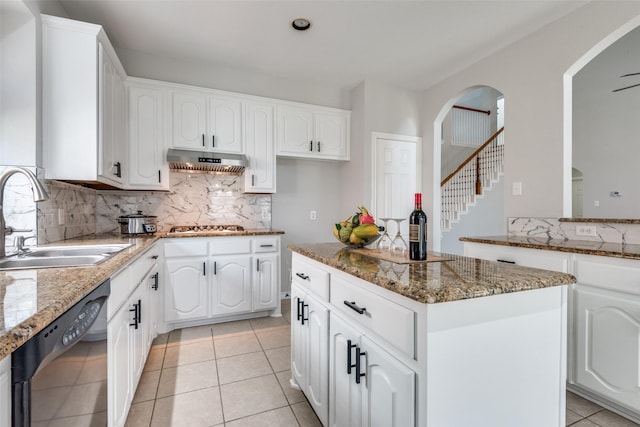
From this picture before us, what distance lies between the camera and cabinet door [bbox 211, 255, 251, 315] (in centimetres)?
288

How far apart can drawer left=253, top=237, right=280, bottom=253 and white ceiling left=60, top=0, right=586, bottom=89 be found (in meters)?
1.88

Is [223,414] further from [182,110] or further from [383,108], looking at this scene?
[383,108]

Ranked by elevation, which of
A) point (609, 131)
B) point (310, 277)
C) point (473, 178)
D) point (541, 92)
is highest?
point (609, 131)

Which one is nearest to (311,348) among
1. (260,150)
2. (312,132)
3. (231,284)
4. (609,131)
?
(231,284)

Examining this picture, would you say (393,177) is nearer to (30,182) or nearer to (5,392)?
(30,182)

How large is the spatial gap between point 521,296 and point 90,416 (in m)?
1.45

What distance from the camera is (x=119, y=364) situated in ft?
4.44

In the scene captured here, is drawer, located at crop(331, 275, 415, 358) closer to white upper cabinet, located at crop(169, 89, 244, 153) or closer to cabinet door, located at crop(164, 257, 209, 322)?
cabinet door, located at crop(164, 257, 209, 322)

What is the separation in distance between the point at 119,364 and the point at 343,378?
1.00m

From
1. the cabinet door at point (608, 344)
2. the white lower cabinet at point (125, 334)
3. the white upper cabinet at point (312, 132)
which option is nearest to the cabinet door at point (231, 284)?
the white lower cabinet at point (125, 334)

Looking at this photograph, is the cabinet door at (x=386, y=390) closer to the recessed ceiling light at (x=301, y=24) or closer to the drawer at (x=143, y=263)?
the drawer at (x=143, y=263)

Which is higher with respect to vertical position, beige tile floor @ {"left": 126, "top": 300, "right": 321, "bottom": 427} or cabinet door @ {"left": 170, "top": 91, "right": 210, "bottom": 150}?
cabinet door @ {"left": 170, "top": 91, "right": 210, "bottom": 150}

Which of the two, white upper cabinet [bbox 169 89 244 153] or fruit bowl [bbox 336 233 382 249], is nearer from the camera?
fruit bowl [bbox 336 233 382 249]

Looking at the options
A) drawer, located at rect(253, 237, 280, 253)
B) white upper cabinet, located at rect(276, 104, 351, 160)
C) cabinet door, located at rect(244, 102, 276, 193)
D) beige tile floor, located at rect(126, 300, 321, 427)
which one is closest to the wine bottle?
beige tile floor, located at rect(126, 300, 321, 427)
